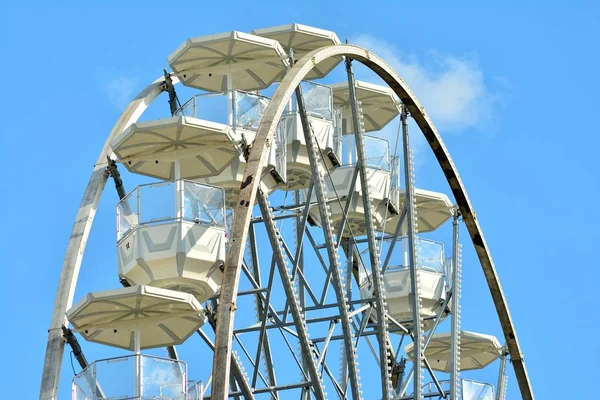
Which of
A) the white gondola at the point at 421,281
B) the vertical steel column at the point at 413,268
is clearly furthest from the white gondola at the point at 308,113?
the white gondola at the point at 421,281

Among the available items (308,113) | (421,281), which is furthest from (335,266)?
(421,281)

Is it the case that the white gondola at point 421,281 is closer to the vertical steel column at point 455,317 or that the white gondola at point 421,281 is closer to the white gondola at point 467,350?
the white gondola at point 467,350

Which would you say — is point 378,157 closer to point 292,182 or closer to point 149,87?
point 292,182

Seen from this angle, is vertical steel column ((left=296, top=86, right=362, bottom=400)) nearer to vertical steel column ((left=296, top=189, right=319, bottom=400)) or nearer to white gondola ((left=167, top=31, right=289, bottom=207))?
vertical steel column ((left=296, top=189, right=319, bottom=400))

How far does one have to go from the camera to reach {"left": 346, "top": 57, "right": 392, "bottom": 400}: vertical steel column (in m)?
47.2

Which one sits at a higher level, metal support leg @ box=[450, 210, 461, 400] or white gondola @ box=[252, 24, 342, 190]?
white gondola @ box=[252, 24, 342, 190]

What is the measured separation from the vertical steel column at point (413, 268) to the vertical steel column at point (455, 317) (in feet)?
3.92

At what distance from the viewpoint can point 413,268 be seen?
50188mm

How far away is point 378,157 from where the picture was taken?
55688 mm

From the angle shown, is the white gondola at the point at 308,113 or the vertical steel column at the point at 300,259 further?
the white gondola at the point at 308,113

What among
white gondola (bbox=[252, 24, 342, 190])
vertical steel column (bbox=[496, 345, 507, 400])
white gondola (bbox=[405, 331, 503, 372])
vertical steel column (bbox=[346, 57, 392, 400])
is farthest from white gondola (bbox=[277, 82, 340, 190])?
white gondola (bbox=[405, 331, 503, 372])

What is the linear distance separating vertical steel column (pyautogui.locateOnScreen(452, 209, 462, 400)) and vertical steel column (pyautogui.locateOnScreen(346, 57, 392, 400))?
2.71 meters

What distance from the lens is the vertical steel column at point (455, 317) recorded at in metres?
50.2

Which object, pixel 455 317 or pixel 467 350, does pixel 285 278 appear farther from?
pixel 467 350
